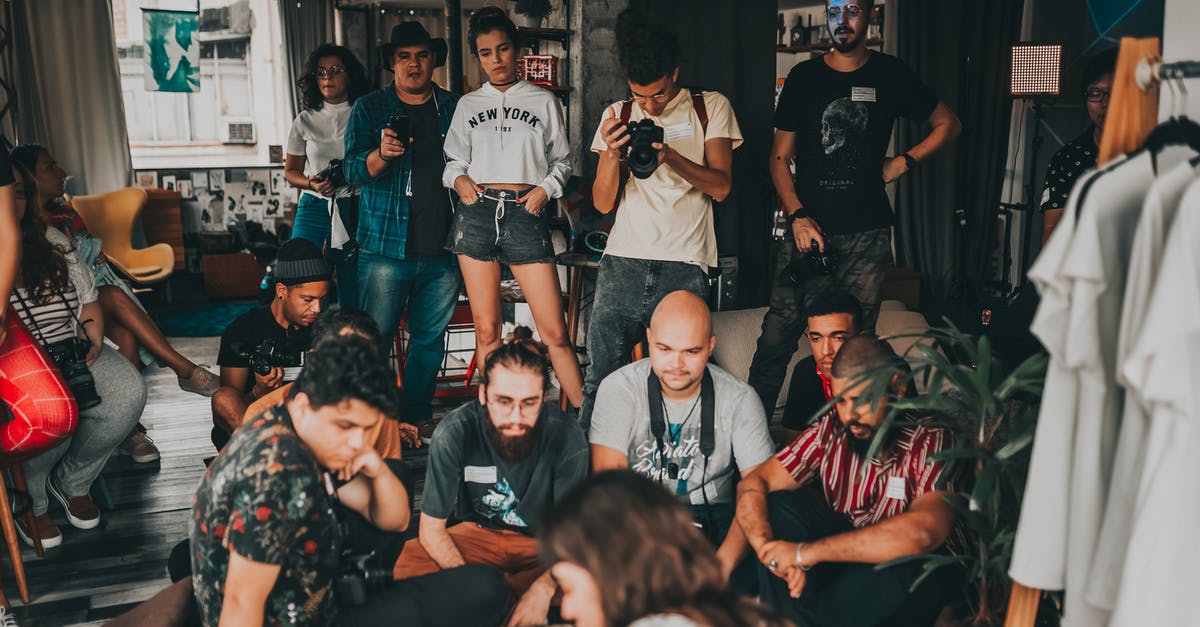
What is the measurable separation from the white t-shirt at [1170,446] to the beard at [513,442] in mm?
1392

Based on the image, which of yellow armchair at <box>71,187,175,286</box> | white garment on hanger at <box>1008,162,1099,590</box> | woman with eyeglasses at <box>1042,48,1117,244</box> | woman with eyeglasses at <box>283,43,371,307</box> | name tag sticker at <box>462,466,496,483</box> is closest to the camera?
white garment on hanger at <box>1008,162,1099,590</box>

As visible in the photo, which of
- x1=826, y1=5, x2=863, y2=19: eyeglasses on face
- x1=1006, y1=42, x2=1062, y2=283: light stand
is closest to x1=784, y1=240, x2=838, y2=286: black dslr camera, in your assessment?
x1=826, y1=5, x2=863, y2=19: eyeglasses on face

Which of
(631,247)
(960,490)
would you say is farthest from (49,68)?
(960,490)

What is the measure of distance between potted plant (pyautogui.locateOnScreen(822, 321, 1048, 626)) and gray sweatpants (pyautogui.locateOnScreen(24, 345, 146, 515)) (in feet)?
8.35

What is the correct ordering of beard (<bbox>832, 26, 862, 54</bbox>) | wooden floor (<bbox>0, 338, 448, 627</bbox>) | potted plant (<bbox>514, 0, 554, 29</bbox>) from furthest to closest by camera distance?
potted plant (<bbox>514, 0, 554, 29</bbox>)
beard (<bbox>832, 26, 862, 54</bbox>)
wooden floor (<bbox>0, 338, 448, 627</bbox>)

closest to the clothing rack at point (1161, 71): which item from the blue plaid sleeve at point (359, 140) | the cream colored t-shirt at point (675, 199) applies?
the cream colored t-shirt at point (675, 199)

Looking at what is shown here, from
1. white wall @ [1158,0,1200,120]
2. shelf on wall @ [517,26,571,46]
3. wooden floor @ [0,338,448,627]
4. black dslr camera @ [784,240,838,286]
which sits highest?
shelf on wall @ [517,26,571,46]

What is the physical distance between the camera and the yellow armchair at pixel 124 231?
7.16 m

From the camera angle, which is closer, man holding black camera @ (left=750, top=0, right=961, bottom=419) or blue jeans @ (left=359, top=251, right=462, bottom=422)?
man holding black camera @ (left=750, top=0, right=961, bottom=419)

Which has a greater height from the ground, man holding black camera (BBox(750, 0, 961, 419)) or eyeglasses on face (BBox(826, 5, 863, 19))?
eyeglasses on face (BBox(826, 5, 863, 19))

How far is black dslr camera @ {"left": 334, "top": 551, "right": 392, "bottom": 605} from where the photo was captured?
2059 mm

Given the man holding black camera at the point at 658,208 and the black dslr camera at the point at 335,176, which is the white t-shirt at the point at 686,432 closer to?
the man holding black camera at the point at 658,208

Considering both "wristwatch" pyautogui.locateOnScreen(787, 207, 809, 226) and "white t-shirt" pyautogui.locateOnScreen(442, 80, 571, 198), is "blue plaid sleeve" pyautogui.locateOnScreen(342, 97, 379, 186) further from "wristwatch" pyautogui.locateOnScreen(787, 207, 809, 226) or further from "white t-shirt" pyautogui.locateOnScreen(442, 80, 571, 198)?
"wristwatch" pyautogui.locateOnScreen(787, 207, 809, 226)

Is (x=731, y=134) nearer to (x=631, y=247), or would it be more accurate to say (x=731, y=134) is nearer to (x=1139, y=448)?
(x=631, y=247)
